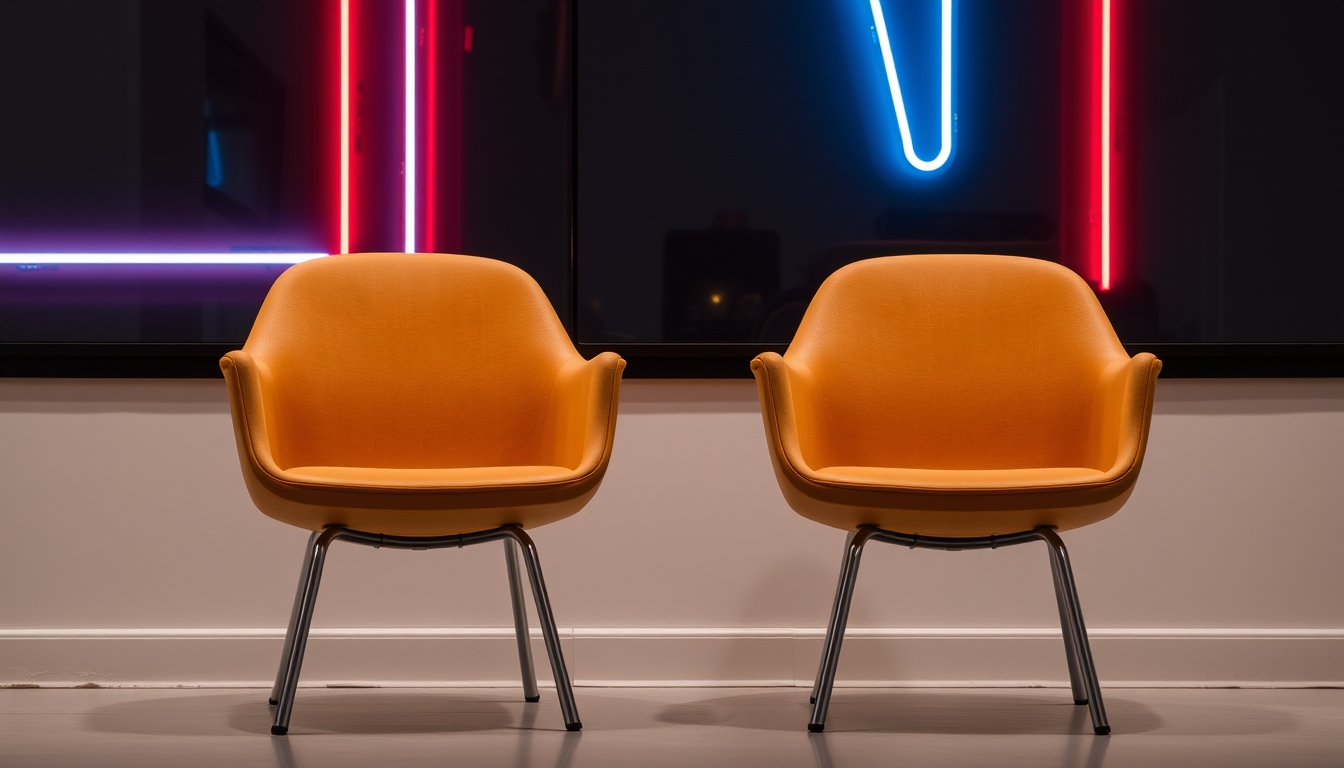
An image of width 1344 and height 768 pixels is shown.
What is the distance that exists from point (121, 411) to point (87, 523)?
0.88 ft

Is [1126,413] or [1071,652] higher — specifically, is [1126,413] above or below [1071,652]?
above

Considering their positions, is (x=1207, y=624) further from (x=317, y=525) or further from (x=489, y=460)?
(x=317, y=525)

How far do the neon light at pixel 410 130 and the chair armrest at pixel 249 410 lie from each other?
2.34 ft

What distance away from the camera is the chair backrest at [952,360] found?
7.26 feet

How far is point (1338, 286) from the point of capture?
2.51 meters

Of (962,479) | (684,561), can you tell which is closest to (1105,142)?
(962,479)

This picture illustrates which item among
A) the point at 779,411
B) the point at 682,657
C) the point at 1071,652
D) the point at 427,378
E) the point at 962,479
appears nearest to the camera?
the point at 962,479

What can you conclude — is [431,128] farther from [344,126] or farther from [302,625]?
[302,625]

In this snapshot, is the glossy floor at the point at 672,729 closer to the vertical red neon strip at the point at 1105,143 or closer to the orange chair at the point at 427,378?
the orange chair at the point at 427,378

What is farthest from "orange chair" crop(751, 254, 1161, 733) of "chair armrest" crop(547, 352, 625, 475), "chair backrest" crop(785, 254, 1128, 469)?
"chair armrest" crop(547, 352, 625, 475)

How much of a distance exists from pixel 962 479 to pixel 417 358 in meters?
1.14

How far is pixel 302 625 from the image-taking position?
73.9 inches

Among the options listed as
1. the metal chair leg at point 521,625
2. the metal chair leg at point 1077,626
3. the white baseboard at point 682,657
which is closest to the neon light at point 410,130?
the metal chair leg at point 521,625

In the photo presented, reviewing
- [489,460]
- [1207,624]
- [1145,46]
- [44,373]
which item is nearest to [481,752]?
[489,460]
